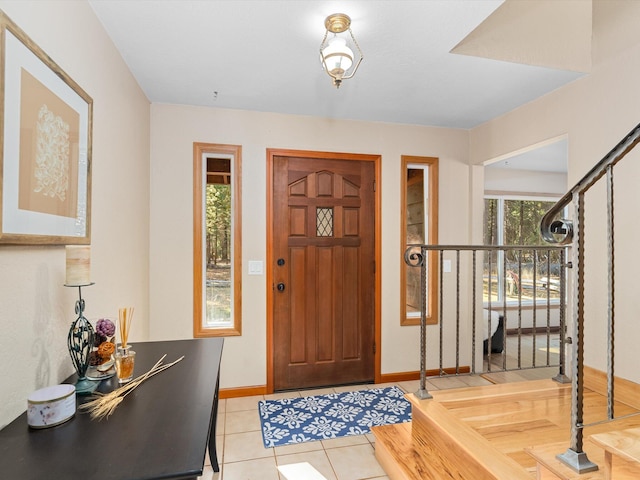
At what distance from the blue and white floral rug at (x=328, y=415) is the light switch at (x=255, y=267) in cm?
110

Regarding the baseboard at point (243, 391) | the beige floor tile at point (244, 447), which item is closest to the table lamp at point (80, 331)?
the beige floor tile at point (244, 447)

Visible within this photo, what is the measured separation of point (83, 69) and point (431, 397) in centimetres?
254

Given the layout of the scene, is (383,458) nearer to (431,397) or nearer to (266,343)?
(431,397)

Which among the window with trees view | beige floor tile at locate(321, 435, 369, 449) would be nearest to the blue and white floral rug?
beige floor tile at locate(321, 435, 369, 449)

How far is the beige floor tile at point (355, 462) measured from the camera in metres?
2.08

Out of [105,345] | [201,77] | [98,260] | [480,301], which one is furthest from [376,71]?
[480,301]

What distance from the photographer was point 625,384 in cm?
217

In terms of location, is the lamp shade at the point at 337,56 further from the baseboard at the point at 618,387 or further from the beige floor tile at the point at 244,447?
the baseboard at the point at 618,387

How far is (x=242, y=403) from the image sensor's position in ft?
9.85

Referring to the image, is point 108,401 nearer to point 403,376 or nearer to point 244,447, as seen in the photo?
point 244,447

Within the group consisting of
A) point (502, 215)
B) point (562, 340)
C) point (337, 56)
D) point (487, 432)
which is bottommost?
point (487, 432)

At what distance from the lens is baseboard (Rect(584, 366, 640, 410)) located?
6.91 ft

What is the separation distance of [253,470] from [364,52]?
2.62m

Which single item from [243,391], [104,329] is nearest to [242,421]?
[243,391]
